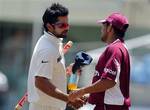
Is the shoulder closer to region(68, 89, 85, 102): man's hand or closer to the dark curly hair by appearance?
region(68, 89, 85, 102): man's hand

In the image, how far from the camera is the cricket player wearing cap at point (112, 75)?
23.6ft

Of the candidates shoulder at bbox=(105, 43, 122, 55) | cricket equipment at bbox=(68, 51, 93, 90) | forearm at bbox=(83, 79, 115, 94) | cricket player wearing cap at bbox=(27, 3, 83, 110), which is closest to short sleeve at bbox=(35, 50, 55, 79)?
cricket player wearing cap at bbox=(27, 3, 83, 110)

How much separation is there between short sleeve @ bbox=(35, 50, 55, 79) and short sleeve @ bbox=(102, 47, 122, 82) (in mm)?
484

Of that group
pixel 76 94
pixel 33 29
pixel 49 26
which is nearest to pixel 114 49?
pixel 76 94

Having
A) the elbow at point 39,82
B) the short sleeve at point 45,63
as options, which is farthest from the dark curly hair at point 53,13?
the elbow at point 39,82

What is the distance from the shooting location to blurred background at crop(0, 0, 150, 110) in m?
17.4

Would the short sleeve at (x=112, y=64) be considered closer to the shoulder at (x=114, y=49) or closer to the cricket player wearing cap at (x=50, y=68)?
the shoulder at (x=114, y=49)

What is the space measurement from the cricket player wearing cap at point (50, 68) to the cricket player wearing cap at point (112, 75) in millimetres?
175

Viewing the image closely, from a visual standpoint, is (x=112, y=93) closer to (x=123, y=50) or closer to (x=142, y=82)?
(x=123, y=50)

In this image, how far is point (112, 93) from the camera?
732cm

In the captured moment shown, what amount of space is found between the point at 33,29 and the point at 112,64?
11719mm

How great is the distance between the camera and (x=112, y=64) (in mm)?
7203

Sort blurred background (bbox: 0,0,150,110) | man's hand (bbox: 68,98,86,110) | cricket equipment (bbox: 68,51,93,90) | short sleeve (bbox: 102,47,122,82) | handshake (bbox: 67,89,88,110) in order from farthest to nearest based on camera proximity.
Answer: blurred background (bbox: 0,0,150,110) < cricket equipment (bbox: 68,51,93,90) < man's hand (bbox: 68,98,86,110) < handshake (bbox: 67,89,88,110) < short sleeve (bbox: 102,47,122,82)

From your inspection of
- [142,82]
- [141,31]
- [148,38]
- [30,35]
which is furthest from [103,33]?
[30,35]
